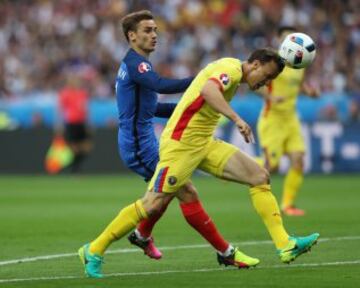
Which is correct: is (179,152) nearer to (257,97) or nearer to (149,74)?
(149,74)

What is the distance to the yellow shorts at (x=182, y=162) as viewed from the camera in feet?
31.3

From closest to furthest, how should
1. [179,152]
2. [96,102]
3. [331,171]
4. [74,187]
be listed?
1. [179,152]
2. [74,187]
3. [331,171]
4. [96,102]

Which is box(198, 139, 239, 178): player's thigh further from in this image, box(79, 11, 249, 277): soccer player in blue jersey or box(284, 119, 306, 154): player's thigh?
box(284, 119, 306, 154): player's thigh

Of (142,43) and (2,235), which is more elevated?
(142,43)

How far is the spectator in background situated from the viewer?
90.1 ft

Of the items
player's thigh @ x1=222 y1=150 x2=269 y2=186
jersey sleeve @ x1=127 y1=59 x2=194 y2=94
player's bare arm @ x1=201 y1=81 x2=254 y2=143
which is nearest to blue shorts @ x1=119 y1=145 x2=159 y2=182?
jersey sleeve @ x1=127 y1=59 x2=194 y2=94

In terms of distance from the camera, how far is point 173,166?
31.4 ft

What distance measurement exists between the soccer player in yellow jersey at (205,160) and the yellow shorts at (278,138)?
22.8ft

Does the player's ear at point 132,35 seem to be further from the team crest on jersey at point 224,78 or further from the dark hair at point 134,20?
the team crest on jersey at point 224,78

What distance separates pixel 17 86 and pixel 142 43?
65.9ft

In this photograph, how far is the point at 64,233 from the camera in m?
14.0

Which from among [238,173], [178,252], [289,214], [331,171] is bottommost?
[331,171]

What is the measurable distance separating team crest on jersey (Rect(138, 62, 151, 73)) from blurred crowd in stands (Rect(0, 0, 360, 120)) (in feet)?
59.1

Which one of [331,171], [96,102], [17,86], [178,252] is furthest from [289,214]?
[17,86]
